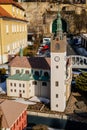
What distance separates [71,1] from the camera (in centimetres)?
9500

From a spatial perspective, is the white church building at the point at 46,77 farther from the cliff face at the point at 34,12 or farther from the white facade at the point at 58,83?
the cliff face at the point at 34,12

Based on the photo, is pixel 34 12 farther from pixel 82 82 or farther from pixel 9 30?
pixel 82 82

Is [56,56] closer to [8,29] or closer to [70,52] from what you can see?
[8,29]

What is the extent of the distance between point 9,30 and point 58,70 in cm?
2425

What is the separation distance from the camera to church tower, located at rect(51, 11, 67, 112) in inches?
1183

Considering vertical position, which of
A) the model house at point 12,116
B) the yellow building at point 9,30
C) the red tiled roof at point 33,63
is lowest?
the model house at point 12,116

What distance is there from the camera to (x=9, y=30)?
51875 millimetres

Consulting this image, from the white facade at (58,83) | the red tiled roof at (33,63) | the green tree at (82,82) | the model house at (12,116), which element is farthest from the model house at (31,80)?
the model house at (12,116)

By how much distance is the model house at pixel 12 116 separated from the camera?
76.2 ft

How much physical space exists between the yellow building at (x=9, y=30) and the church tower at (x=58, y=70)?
1971cm

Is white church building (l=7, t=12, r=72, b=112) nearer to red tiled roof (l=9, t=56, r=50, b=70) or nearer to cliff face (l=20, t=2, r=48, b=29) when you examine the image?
red tiled roof (l=9, t=56, r=50, b=70)

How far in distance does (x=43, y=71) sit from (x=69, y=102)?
5351 mm

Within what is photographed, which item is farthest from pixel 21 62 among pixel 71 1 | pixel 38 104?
pixel 71 1

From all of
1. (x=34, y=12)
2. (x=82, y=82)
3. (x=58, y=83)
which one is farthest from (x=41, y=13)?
(x=58, y=83)
